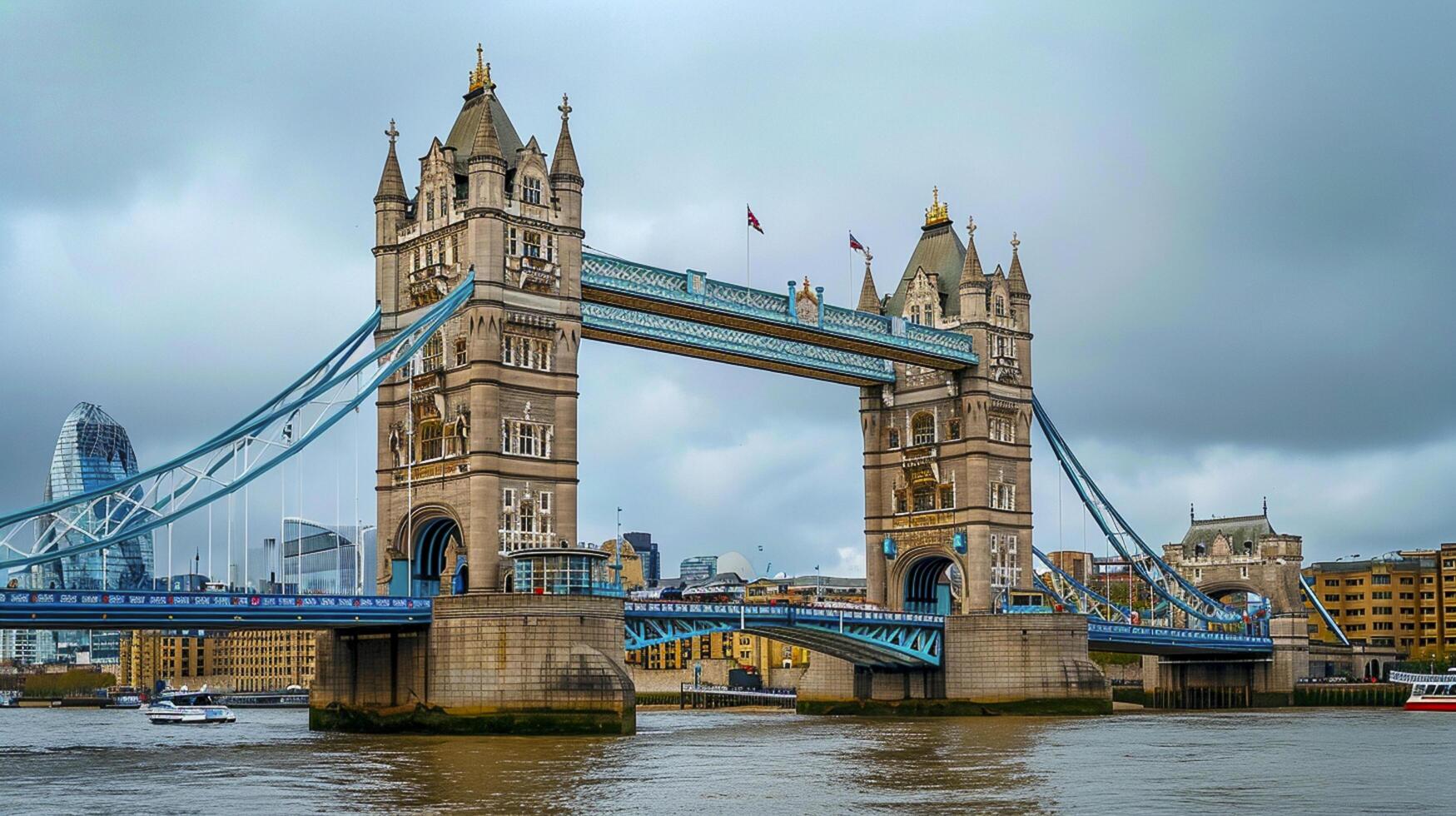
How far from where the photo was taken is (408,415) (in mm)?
74875

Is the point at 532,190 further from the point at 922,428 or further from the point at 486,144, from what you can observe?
the point at 922,428

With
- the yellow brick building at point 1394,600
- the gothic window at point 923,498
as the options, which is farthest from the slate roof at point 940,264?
the yellow brick building at point 1394,600

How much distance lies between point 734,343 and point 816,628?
13.2 meters

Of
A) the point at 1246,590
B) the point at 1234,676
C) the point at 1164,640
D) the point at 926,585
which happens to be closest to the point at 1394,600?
the point at 1246,590

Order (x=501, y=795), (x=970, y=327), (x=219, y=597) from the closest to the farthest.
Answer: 1. (x=501, y=795)
2. (x=219, y=597)
3. (x=970, y=327)

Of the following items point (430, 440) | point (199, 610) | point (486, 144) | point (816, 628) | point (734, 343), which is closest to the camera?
point (199, 610)

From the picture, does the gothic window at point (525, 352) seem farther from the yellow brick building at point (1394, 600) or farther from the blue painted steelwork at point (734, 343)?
the yellow brick building at point (1394, 600)

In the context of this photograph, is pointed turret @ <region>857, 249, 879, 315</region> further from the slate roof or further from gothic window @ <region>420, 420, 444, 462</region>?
gothic window @ <region>420, 420, 444, 462</region>

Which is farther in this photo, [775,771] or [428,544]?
[428,544]

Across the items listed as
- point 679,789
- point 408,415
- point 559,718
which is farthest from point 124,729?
point 679,789

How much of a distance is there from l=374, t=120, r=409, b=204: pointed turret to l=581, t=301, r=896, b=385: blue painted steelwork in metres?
8.84

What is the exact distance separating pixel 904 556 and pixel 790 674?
48.9 m

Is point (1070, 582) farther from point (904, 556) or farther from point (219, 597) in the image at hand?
point (219, 597)

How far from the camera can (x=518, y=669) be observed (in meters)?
66.9
